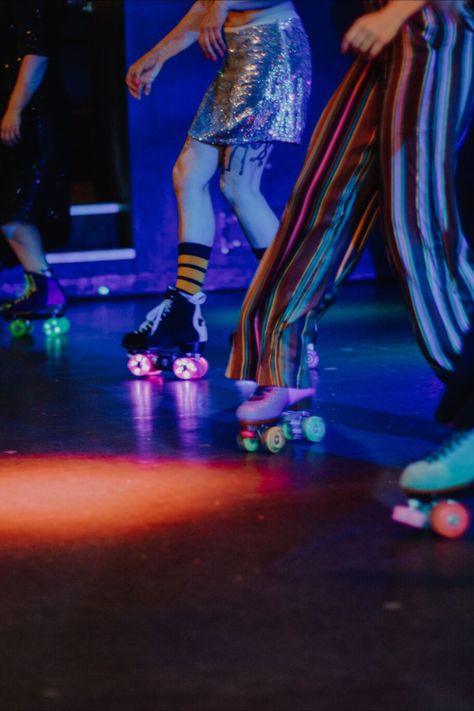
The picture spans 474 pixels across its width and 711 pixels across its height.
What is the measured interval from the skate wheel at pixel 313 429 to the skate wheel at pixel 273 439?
98mm

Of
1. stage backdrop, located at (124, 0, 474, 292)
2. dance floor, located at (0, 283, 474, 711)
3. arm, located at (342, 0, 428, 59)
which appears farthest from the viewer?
stage backdrop, located at (124, 0, 474, 292)

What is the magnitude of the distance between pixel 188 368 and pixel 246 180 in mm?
673

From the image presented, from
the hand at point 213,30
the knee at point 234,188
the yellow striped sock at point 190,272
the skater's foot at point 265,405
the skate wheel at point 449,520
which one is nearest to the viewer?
the skate wheel at point 449,520

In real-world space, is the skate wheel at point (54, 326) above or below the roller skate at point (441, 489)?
below

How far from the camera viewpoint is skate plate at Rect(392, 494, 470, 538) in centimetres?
225

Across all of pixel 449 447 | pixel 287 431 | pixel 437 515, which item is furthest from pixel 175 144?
pixel 437 515

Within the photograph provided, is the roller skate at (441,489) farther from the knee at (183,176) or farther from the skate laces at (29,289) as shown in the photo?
the skate laces at (29,289)

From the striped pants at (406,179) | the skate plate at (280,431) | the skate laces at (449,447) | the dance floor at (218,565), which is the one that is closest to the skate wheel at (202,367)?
the dance floor at (218,565)

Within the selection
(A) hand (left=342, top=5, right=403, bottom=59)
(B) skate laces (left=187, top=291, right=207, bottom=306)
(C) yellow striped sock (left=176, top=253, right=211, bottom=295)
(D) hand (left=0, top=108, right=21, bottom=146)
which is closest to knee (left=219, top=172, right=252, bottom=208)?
(C) yellow striped sock (left=176, top=253, right=211, bottom=295)

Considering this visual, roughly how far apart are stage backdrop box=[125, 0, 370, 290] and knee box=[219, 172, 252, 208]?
3.11 meters

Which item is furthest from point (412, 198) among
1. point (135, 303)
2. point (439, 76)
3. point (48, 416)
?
point (135, 303)

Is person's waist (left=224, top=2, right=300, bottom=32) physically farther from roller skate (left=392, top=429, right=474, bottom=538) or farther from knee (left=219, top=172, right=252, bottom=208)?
roller skate (left=392, top=429, right=474, bottom=538)

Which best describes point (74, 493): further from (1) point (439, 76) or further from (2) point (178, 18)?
(2) point (178, 18)

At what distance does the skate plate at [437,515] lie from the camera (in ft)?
7.39
